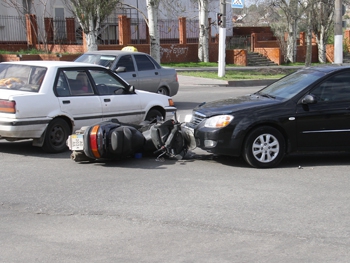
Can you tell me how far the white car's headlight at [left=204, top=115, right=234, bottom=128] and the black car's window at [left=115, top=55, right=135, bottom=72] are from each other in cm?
725

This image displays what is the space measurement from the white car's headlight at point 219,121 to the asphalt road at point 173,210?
670mm

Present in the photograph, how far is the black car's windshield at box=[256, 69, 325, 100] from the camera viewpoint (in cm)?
902

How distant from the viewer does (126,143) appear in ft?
28.2

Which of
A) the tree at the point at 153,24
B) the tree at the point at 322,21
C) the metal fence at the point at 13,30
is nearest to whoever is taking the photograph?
the tree at the point at 153,24

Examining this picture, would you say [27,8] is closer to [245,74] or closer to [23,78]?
[245,74]

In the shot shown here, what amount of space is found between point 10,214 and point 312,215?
3417 mm

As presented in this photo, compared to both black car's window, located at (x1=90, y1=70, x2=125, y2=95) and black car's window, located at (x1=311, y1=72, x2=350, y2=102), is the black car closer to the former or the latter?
black car's window, located at (x1=311, y1=72, x2=350, y2=102)

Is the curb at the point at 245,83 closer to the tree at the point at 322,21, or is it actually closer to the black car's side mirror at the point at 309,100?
the tree at the point at 322,21

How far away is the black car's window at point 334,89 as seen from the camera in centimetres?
892

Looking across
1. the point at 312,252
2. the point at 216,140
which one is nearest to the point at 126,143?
the point at 216,140

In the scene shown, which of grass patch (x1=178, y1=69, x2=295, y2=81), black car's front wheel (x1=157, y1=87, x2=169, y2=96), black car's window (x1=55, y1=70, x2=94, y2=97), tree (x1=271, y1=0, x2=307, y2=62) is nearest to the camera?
black car's window (x1=55, y1=70, x2=94, y2=97)

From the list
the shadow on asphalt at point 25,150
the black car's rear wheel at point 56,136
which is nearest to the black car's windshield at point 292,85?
the black car's rear wheel at point 56,136

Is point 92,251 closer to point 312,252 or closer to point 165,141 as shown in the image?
point 312,252

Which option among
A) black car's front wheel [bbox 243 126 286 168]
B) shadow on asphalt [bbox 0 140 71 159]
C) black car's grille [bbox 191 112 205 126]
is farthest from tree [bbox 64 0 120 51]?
black car's front wheel [bbox 243 126 286 168]
